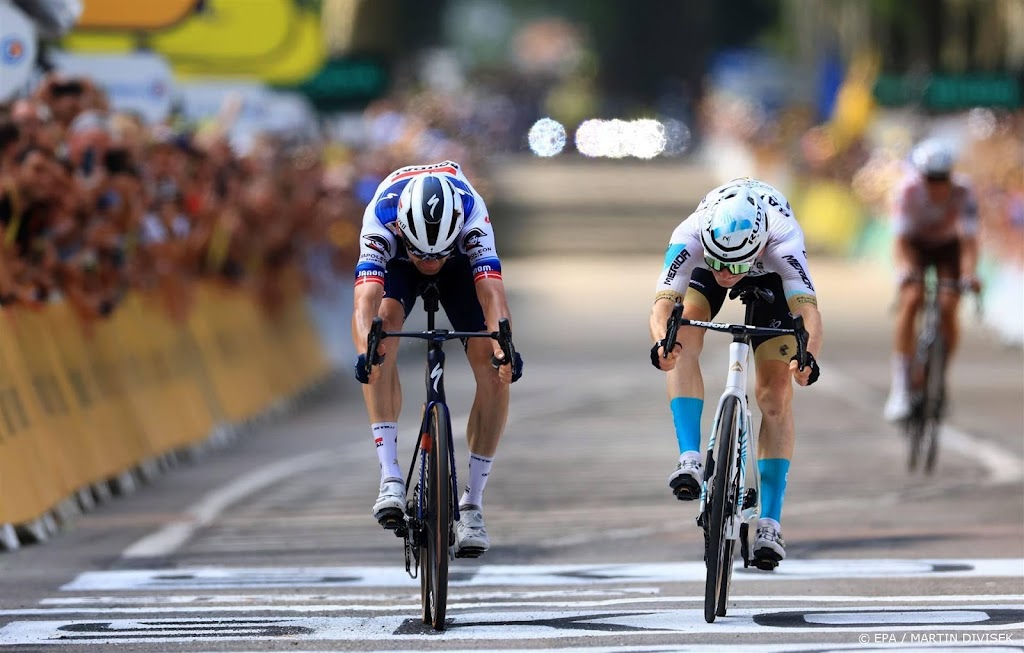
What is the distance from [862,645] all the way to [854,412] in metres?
10.9

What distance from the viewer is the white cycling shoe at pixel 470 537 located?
917 centimetres

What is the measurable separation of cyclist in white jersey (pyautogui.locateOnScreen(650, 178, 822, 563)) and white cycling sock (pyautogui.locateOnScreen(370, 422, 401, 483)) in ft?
3.56

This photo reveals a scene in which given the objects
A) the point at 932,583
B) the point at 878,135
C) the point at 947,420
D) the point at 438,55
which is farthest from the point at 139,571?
the point at 438,55

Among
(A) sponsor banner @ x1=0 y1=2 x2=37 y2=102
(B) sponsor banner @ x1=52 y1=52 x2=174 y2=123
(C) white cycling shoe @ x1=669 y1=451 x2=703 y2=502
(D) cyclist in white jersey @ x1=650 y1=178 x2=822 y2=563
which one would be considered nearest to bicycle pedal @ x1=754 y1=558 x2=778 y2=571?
(D) cyclist in white jersey @ x1=650 y1=178 x2=822 y2=563

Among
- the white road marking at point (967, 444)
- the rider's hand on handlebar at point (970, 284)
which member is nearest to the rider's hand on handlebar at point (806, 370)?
Answer: the white road marking at point (967, 444)

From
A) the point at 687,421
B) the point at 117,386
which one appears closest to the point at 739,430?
the point at 687,421

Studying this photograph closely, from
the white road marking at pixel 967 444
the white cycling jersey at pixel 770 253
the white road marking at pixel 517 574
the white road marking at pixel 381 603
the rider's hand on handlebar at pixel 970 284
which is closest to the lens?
the white cycling jersey at pixel 770 253

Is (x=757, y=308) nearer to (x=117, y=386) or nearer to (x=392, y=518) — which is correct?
(x=392, y=518)

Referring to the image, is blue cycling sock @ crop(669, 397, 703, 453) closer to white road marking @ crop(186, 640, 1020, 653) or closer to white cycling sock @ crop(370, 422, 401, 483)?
white road marking @ crop(186, 640, 1020, 653)

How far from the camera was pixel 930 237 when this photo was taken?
14984mm

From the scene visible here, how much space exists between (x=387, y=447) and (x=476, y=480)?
0.50 m

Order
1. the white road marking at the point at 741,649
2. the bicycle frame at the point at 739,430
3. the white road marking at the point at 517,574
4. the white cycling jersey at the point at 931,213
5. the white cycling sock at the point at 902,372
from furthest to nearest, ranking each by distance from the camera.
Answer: the white cycling sock at the point at 902,372, the white cycling jersey at the point at 931,213, the white road marking at the point at 517,574, the bicycle frame at the point at 739,430, the white road marking at the point at 741,649

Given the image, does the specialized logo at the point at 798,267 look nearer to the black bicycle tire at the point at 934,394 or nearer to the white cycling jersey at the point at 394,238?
the white cycling jersey at the point at 394,238

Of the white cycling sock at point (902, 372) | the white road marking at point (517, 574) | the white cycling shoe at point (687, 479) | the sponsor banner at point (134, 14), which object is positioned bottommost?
the white road marking at point (517, 574)
